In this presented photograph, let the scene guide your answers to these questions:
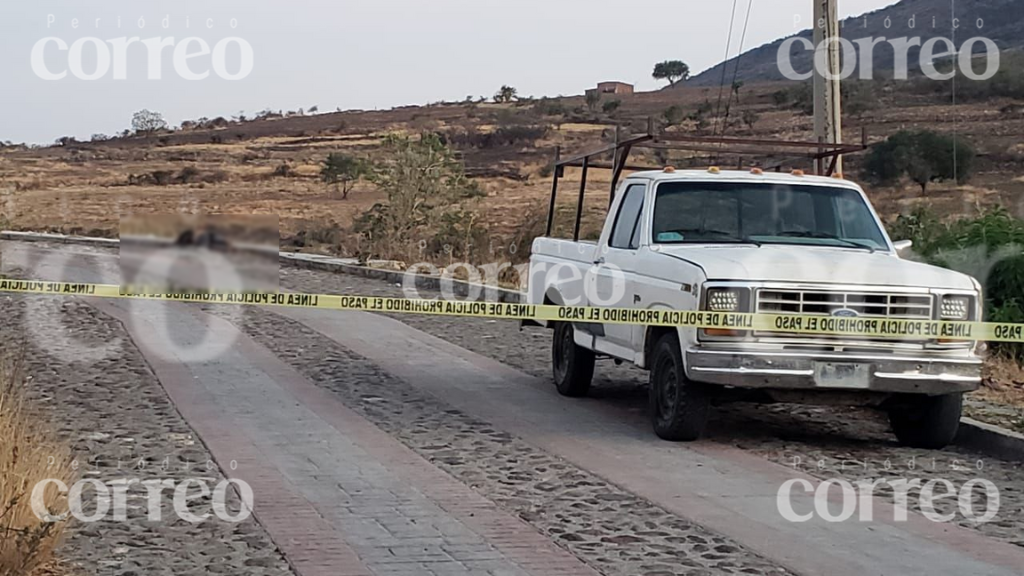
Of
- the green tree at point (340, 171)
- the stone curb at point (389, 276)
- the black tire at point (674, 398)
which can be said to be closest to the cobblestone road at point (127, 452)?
the black tire at point (674, 398)

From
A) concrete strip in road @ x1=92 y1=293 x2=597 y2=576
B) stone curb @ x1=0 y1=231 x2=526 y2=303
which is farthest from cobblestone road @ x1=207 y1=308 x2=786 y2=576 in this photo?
stone curb @ x1=0 y1=231 x2=526 y2=303

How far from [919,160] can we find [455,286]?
21.0 metres

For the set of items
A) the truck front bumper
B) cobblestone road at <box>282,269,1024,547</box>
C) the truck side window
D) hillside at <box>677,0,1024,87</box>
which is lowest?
cobblestone road at <box>282,269,1024,547</box>

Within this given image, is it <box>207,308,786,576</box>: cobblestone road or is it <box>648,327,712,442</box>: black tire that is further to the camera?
<box>648,327,712,442</box>: black tire

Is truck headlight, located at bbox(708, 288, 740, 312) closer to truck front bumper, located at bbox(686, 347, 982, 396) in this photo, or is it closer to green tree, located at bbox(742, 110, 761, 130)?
truck front bumper, located at bbox(686, 347, 982, 396)

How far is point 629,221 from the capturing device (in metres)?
10.9

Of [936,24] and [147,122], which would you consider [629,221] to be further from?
[936,24]

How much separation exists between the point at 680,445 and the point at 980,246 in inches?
231

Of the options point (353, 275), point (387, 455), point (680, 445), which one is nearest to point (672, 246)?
point (680, 445)

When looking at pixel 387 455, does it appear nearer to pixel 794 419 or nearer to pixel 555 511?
pixel 555 511

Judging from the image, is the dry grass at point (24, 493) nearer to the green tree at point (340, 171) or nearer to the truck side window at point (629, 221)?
the truck side window at point (629, 221)

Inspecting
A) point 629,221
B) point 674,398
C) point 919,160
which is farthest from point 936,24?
point 674,398

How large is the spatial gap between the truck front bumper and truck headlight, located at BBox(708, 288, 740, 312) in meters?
0.28

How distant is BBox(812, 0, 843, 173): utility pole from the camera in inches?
581
